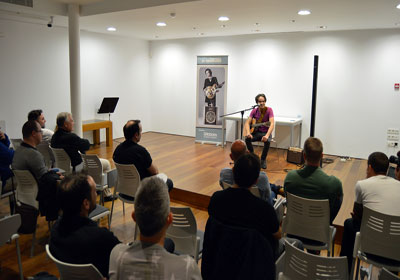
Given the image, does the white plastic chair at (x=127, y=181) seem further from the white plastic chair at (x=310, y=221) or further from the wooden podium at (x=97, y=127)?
the wooden podium at (x=97, y=127)

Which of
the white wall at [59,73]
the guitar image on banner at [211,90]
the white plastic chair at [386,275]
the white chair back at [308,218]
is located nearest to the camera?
the white plastic chair at [386,275]

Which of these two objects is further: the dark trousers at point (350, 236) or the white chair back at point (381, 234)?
the dark trousers at point (350, 236)

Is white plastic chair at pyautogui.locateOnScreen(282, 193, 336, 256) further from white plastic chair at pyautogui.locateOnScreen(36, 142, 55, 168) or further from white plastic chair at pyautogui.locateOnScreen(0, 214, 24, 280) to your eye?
white plastic chair at pyautogui.locateOnScreen(36, 142, 55, 168)

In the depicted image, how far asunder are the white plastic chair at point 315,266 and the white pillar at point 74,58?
566 cm

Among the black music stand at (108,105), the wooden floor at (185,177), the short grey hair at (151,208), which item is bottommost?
the wooden floor at (185,177)

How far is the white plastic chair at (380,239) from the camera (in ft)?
7.77

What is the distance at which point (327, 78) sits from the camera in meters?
7.79

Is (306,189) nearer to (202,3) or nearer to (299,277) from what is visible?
(299,277)

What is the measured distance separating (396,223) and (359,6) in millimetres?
3876

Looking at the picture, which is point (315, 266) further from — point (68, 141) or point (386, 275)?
point (68, 141)

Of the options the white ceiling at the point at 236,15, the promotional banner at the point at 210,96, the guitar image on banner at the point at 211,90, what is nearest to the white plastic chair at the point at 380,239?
the white ceiling at the point at 236,15

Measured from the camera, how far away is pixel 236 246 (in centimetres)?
179

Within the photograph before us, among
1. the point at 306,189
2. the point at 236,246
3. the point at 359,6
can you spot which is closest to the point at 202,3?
the point at 359,6

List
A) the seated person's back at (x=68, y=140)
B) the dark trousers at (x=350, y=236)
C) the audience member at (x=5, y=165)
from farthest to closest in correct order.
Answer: the seated person's back at (x=68, y=140), the audience member at (x=5, y=165), the dark trousers at (x=350, y=236)
